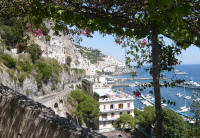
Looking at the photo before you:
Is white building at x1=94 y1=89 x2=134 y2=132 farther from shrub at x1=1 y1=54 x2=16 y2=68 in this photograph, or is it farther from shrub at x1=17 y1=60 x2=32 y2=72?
shrub at x1=1 y1=54 x2=16 y2=68

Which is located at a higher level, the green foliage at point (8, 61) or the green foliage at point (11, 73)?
the green foliage at point (8, 61)

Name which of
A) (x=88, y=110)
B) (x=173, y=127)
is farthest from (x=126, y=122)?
(x=173, y=127)

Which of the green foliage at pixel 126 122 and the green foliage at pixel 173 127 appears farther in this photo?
the green foliage at pixel 126 122

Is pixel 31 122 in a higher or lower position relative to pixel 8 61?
lower

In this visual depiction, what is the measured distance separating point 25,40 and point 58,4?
1548mm

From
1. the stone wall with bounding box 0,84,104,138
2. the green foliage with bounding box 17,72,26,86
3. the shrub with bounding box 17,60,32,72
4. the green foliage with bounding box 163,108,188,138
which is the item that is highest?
the shrub with bounding box 17,60,32,72

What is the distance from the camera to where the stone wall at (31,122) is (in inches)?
81.1

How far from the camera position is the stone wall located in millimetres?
2061

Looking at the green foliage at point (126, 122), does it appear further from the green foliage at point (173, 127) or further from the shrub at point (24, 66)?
the shrub at point (24, 66)

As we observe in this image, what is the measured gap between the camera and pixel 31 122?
8.33 ft

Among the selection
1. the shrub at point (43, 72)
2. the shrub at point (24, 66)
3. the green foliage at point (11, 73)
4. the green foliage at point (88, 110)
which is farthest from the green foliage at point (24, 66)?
the green foliage at point (88, 110)

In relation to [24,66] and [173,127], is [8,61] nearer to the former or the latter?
[24,66]

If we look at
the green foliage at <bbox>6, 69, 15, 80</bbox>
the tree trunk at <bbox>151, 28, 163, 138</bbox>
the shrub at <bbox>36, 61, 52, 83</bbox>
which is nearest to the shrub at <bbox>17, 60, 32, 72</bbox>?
the green foliage at <bbox>6, 69, 15, 80</bbox>

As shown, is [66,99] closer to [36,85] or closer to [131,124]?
[36,85]
